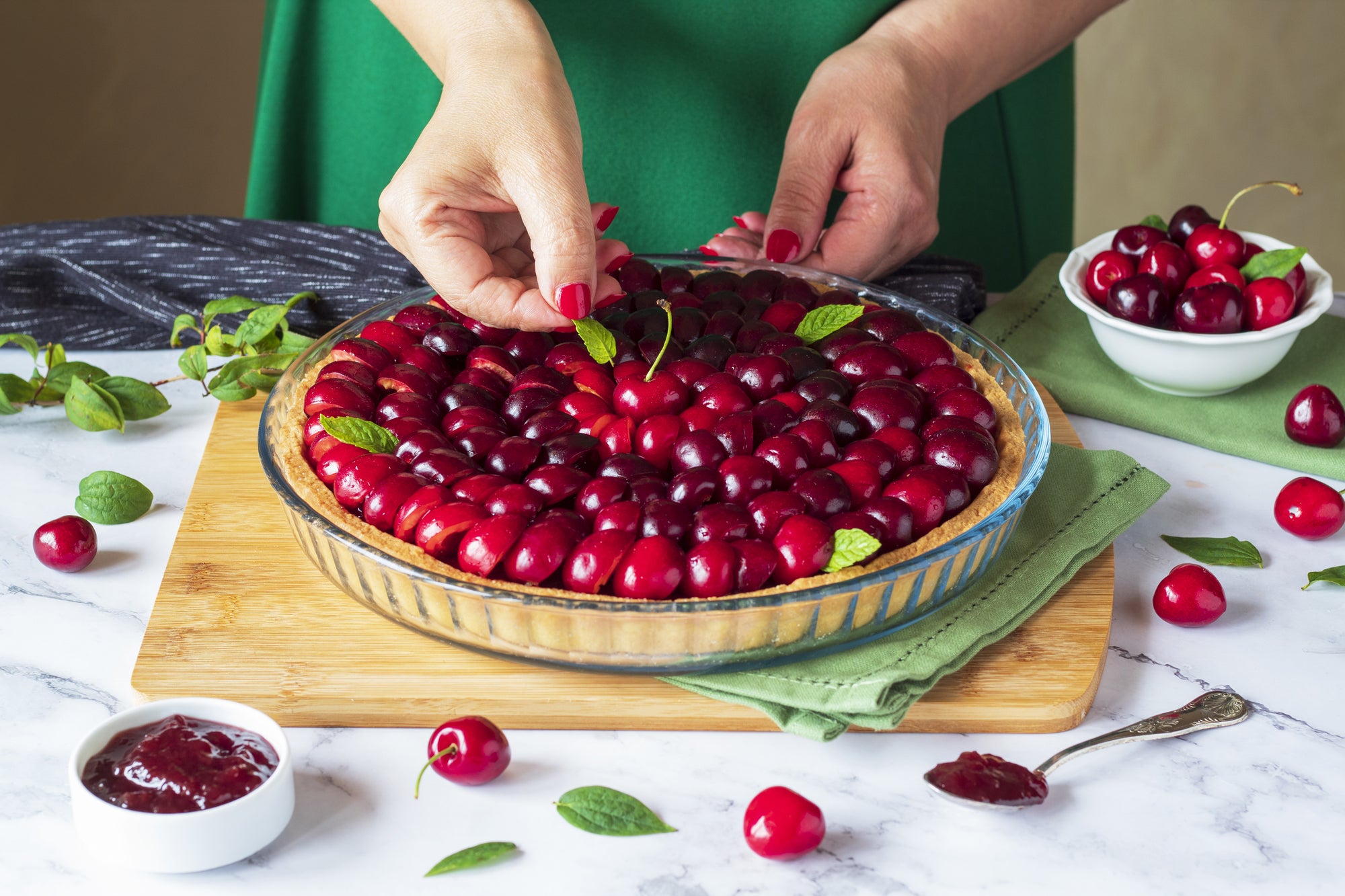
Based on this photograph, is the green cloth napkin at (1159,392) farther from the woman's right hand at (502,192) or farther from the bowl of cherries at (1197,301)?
the woman's right hand at (502,192)

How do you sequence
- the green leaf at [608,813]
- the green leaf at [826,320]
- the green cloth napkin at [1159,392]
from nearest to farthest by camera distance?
the green leaf at [608,813], the green leaf at [826,320], the green cloth napkin at [1159,392]

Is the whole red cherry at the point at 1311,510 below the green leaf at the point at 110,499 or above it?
above

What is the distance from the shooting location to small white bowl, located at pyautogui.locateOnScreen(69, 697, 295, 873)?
3.25 feet

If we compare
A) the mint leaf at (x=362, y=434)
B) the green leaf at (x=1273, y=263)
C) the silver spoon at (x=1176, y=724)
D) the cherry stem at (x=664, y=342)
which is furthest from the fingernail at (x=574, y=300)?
the green leaf at (x=1273, y=263)

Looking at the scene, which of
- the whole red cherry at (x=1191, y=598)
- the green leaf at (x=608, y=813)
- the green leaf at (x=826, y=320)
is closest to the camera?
the green leaf at (x=608, y=813)

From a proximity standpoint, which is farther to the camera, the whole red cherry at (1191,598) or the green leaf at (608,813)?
the whole red cherry at (1191,598)

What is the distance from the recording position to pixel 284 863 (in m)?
1.07

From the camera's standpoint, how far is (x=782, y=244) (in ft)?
6.59

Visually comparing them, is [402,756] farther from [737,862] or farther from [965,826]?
[965,826]

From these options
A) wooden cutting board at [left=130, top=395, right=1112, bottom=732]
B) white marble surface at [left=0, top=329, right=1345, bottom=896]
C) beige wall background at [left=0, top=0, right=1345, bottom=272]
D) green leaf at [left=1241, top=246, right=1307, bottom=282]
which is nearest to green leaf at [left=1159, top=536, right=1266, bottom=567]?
white marble surface at [left=0, top=329, right=1345, bottom=896]

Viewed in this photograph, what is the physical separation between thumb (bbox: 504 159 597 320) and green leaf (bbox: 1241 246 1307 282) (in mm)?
1050

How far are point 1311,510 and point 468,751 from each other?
1141 mm

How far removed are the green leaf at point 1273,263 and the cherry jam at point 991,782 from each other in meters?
1.05

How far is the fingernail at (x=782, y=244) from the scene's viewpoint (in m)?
2.00
